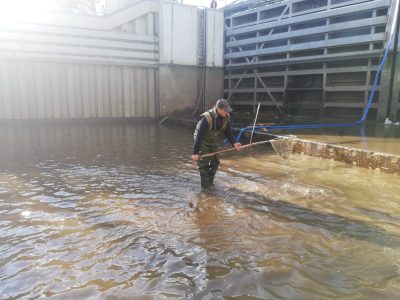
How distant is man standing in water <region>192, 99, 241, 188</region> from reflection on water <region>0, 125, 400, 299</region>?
32 cm

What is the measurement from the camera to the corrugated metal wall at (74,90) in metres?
13.7

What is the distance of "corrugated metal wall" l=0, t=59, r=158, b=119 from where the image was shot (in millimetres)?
13734

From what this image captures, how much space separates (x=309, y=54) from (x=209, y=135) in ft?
30.7

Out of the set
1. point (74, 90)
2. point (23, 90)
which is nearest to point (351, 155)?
point (74, 90)

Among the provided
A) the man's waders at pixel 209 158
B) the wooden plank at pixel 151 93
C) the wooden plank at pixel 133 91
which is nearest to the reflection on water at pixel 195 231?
the man's waders at pixel 209 158

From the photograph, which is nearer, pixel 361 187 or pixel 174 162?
pixel 361 187

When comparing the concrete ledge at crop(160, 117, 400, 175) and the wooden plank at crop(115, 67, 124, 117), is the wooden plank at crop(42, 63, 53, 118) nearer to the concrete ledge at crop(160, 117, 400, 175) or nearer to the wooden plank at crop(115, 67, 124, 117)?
the wooden plank at crop(115, 67, 124, 117)

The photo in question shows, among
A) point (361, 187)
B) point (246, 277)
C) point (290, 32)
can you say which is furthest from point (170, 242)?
point (290, 32)

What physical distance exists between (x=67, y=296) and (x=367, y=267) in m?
2.67

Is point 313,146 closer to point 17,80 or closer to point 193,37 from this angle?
point 193,37

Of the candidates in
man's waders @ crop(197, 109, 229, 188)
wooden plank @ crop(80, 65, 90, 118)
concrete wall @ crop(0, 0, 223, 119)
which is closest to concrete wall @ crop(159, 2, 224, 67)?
concrete wall @ crop(0, 0, 223, 119)

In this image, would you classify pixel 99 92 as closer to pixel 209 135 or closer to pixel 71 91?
pixel 71 91

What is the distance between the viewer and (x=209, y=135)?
18.7 ft

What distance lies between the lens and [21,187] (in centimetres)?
563
